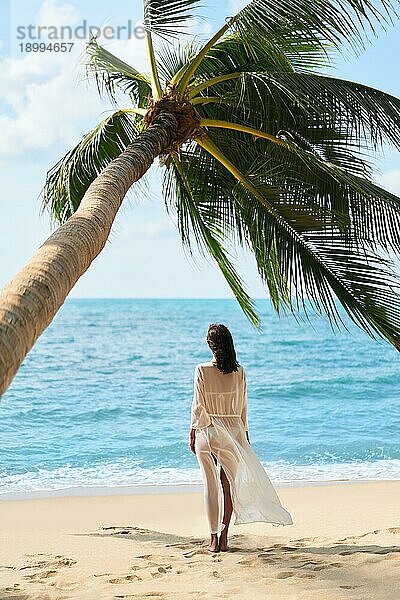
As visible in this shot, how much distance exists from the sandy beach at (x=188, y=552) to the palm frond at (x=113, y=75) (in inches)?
157

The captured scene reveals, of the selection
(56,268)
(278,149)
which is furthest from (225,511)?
(56,268)

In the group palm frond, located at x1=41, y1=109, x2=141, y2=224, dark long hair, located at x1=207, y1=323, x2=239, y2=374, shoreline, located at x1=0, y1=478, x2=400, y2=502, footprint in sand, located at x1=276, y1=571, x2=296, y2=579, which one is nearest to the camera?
footprint in sand, located at x1=276, y1=571, x2=296, y2=579

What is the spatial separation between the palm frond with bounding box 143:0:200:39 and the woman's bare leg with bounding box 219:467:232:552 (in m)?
3.39

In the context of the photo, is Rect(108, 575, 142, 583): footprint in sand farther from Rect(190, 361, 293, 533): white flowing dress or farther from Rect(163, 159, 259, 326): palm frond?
Rect(163, 159, 259, 326): palm frond

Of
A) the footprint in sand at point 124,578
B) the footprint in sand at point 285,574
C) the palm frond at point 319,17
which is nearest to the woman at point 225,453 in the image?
the footprint in sand at point 285,574

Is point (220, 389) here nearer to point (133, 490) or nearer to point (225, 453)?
point (225, 453)

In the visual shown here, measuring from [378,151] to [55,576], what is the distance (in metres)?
3.80

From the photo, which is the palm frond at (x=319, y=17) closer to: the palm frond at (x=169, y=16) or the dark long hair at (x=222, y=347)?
the palm frond at (x=169, y=16)

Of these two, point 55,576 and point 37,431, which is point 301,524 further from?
point 37,431

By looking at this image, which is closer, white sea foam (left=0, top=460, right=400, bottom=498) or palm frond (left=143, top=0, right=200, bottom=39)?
palm frond (left=143, top=0, right=200, bottom=39)

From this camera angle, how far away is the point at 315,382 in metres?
28.5

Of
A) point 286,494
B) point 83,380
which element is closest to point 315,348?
point 83,380

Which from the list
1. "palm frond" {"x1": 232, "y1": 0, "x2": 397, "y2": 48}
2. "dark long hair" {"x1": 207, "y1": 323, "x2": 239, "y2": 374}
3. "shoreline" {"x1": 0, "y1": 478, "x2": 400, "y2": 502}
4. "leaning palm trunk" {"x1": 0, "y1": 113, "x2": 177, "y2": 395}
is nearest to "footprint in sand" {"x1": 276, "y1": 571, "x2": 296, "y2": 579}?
"dark long hair" {"x1": 207, "y1": 323, "x2": 239, "y2": 374}

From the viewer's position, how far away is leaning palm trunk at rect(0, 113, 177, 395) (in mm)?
2615
